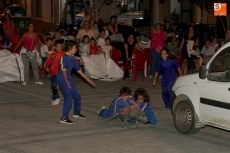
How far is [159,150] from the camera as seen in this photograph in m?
8.78

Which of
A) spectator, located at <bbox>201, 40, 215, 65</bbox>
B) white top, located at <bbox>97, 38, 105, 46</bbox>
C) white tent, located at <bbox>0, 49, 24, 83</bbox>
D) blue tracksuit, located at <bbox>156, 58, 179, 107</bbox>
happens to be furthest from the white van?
spectator, located at <bbox>201, 40, 215, 65</bbox>

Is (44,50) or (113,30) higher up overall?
(113,30)

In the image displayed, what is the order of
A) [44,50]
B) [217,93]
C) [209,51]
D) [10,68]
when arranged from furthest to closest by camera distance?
[209,51] → [44,50] → [10,68] → [217,93]

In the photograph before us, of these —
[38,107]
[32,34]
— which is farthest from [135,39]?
[38,107]

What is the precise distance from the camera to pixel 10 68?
51.2 ft

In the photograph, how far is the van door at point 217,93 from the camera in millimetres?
8828

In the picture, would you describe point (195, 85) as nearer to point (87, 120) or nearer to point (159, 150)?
point (159, 150)

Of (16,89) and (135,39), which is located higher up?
(135,39)

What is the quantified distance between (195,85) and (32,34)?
670 cm

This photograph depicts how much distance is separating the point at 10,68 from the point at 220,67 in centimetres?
742

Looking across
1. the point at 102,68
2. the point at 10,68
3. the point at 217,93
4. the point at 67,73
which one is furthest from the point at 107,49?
the point at 217,93

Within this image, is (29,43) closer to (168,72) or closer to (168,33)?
(168,72)

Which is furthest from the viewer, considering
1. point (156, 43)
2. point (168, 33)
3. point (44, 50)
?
point (168, 33)

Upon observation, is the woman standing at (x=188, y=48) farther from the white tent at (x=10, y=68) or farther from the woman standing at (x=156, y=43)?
the white tent at (x=10, y=68)
